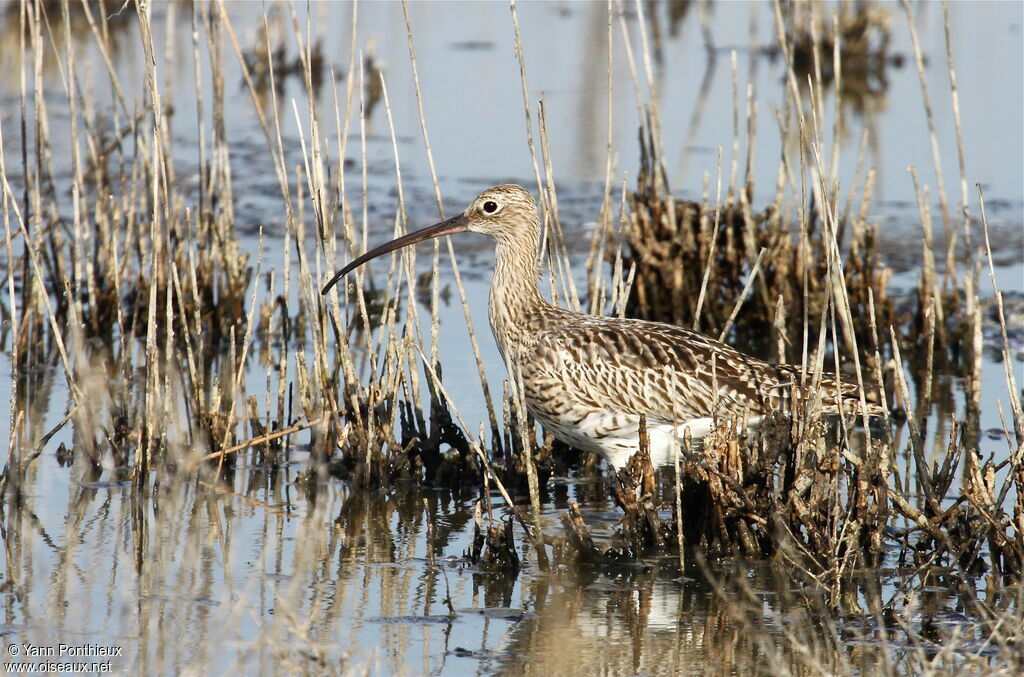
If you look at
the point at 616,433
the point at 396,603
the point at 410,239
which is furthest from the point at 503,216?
the point at 396,603

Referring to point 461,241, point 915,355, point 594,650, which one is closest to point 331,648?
point 594,650

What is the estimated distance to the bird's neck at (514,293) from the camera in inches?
269

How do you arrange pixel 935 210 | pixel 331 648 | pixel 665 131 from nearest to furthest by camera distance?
pixel 331 648 < pixel 935 210 < pixel 665 131

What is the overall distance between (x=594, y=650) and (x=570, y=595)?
517 mm

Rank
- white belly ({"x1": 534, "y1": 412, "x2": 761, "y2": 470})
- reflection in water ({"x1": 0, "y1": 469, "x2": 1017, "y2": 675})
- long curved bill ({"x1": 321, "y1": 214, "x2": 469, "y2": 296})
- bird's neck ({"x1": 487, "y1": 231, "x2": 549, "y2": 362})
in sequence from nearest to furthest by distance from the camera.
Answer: reflection in water ({"x1": 0, "y1": 469, "x2": 1017, "y2": 675})
white belly ({"x1": 534, "y1": 412, "x2": 761, "y2": 470})
long curved bill ({"x1": 321, "y1": 214, "x2": 469, "y2": 296})
bird's neck ({"x1": 487, "y1": 231, "x2": 549, "y2": 362})

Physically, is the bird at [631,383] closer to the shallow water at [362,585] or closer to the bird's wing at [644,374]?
the bird's wing at [644,374]

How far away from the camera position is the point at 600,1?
22.4 m

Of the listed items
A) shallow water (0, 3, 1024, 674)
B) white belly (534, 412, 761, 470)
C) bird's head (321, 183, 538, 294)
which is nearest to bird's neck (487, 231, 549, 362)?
bird's head (321, 183, 538, 294)

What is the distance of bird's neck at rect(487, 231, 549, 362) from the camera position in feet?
22.5

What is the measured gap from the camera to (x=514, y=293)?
6930 millimetres

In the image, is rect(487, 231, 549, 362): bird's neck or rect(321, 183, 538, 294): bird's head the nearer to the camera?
rect(487, 231, 549, 362): bird's neck

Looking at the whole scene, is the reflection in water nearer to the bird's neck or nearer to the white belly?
the white belly

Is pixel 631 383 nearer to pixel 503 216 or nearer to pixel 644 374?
pixel 644 374

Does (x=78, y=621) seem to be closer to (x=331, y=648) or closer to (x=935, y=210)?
(x=331, y=648)
